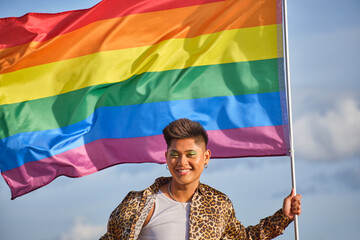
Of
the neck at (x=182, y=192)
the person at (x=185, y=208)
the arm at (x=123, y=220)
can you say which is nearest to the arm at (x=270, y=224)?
the person at (x=185, y=208)

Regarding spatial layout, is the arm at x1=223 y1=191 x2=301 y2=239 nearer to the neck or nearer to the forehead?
the neck

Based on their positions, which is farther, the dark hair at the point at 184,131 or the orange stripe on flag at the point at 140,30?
the orange stripe on flag at the point at 140,30

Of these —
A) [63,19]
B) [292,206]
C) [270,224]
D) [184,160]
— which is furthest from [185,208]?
[63,19]

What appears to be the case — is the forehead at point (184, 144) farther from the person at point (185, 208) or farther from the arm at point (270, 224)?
the arm at point (270, 224)

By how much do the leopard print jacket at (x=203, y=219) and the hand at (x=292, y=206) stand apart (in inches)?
2.0

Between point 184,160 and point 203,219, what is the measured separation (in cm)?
57

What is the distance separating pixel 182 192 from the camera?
5578 mm

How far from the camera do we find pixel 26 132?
25.3 feet

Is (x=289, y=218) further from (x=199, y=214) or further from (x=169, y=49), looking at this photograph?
(x=169, y=49)

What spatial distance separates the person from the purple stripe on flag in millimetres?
1058

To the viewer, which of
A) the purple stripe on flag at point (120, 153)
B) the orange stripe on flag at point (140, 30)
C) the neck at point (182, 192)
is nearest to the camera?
the neck at point (182, 192)

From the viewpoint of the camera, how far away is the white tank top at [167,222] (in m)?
5.38

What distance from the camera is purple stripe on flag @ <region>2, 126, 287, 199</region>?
6703mm

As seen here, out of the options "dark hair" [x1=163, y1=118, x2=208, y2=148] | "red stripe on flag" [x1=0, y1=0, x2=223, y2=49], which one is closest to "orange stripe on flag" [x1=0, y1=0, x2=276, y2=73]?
"red stripe on flag" [x1=0, y1=0, x2=223, y2=49]
